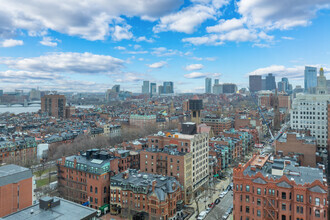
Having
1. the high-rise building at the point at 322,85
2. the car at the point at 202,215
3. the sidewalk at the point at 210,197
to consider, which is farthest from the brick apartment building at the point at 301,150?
the high-rise building at the point at 322,85

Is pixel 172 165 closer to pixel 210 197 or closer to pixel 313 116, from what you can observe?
pixel 210 197

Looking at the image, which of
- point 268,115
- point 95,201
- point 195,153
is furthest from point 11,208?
point 268,115

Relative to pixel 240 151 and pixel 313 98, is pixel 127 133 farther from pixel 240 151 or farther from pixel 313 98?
pixel 313 98

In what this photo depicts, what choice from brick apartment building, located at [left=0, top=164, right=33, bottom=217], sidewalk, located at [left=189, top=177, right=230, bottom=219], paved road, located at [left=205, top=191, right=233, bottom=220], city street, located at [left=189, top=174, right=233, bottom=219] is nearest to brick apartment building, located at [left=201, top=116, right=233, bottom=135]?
city street, located at [left=189, top=174, right=233, bottom=219]

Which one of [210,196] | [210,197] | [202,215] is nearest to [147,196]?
[202,215]

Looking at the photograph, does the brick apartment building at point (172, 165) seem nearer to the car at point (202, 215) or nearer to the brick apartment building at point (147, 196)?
the brick apartment building at point (147, 196)

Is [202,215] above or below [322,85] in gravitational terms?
below
